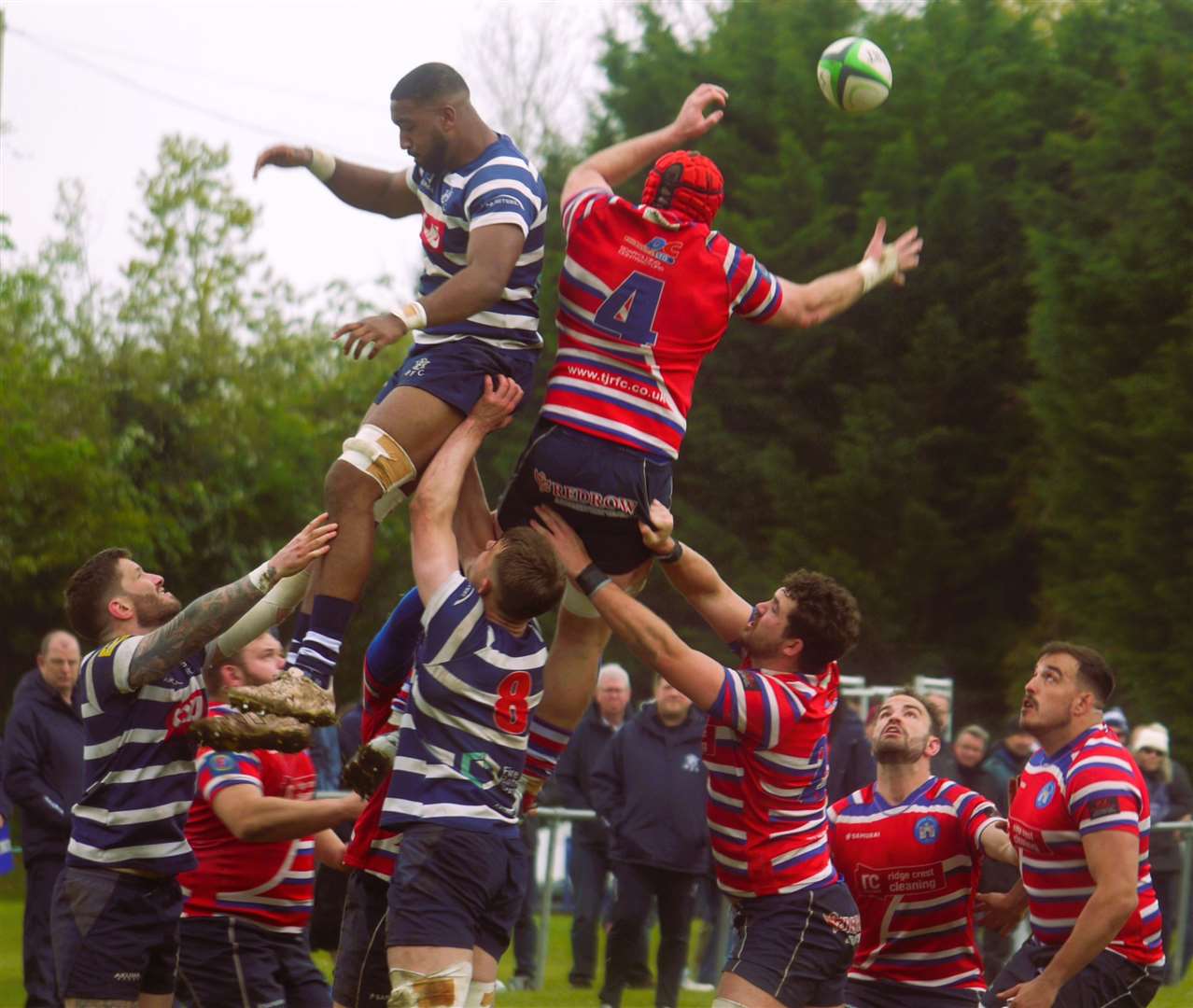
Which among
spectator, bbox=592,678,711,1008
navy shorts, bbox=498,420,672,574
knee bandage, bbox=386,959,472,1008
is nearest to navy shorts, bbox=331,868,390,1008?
knee bandage, bbox=386,959,472,1008

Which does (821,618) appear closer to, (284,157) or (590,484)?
(590,484)

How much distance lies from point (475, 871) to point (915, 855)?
2.23m

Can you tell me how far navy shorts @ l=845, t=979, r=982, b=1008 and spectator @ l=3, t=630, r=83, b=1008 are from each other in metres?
4.70

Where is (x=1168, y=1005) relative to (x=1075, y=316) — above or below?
below

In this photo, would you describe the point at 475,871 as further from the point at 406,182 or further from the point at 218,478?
the point at 218,478

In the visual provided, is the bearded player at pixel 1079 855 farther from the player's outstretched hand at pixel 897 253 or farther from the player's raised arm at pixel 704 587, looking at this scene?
the player's outstretched hand at pixel 897 253

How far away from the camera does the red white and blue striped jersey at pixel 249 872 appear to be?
7043 mm

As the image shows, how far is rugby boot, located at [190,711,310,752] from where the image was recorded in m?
5.66

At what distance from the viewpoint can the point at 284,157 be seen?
6508mm

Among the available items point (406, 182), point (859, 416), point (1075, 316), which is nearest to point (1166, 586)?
point (1075, 316)

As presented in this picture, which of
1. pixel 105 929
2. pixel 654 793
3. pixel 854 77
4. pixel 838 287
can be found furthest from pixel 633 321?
pixel 654 793

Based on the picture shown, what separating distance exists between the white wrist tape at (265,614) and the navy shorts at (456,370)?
890mm

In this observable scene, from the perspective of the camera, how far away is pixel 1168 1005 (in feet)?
34.1

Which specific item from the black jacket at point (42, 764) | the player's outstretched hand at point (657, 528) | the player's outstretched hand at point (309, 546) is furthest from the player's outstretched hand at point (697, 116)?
the black jacket at point (42, 764)
